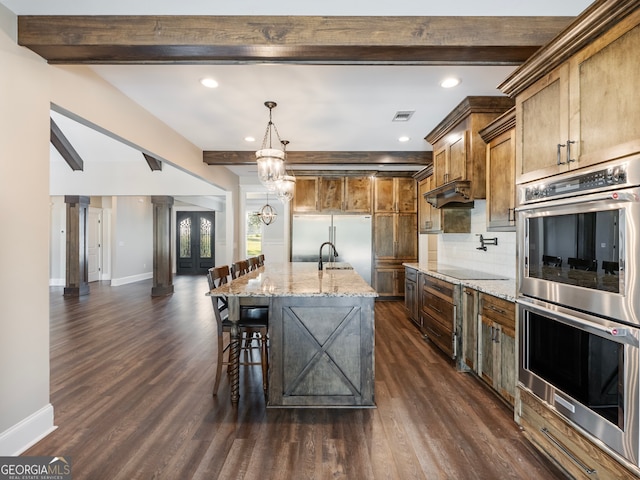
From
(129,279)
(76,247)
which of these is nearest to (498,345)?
(76,247)

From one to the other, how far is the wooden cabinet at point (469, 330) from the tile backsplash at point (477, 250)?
0.64 meters

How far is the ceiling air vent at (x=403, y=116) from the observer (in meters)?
3.66

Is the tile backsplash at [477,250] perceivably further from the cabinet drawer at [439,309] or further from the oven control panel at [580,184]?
the oven control panel at [580,184]

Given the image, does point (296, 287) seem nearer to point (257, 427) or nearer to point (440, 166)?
point (257, 427)

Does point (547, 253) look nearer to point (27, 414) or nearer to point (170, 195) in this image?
point (27, 414)

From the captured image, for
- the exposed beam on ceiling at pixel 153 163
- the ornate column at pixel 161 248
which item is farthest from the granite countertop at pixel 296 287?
the exposed beam on ceiling at pixel 153 163

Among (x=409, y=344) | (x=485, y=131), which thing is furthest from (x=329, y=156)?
(x=409, y=344)

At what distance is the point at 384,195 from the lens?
6562mm

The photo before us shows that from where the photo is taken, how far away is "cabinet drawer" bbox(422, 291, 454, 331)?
332cm

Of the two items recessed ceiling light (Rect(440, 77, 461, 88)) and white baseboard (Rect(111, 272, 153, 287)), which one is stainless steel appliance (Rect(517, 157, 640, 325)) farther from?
white baseboard (Rect(111, 272, 153, 287))

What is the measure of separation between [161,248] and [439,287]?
227 inches

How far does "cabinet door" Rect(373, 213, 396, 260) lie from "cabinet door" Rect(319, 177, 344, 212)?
2.55ft

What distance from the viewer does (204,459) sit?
1905 millimetres

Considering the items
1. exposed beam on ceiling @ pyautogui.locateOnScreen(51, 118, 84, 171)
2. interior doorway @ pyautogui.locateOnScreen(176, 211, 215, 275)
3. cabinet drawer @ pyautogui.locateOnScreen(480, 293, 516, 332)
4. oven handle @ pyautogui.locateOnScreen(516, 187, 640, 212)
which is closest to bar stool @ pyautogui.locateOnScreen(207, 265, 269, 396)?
cabinet drawer @ pyautogui.locateOnScreen(480, 293, 516, 332)
